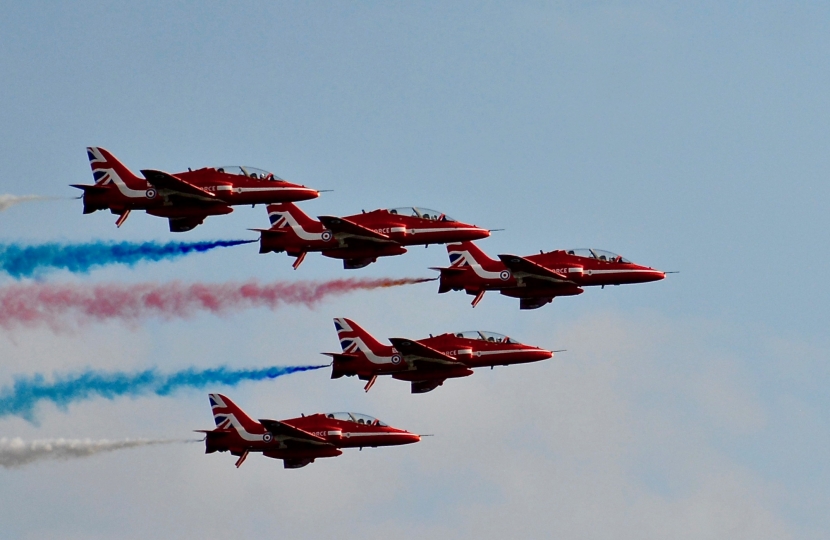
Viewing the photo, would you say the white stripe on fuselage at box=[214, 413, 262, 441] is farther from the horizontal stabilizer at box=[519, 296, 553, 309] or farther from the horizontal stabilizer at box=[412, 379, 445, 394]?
the horizontal stabilizer at box=[519, 296, 553, 309]

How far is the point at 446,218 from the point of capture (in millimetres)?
106250

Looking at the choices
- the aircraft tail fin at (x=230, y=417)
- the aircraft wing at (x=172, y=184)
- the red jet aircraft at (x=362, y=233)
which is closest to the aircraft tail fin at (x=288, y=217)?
the red jet aircraft at (x=362, y=233)

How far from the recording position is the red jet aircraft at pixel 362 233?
10512 centimetres

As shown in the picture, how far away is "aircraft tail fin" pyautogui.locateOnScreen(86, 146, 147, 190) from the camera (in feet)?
336

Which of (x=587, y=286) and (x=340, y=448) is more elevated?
(x=587, y=286)

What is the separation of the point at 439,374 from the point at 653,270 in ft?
40.1

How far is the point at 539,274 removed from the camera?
106750 millimetres

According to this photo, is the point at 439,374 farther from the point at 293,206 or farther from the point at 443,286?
the point at 293,206

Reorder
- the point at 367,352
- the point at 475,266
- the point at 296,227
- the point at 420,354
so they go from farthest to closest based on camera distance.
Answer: the point at 367,352
the point at 475,266
the point at 420,354
the point at 296,227

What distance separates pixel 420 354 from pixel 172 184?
15.7m

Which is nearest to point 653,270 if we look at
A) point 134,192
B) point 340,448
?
point 340,448

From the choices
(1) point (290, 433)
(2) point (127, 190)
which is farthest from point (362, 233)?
(2) point (127, 190)

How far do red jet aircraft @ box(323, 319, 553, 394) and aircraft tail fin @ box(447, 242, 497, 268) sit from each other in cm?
391

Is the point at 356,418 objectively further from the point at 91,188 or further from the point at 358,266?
the point at 91,188
